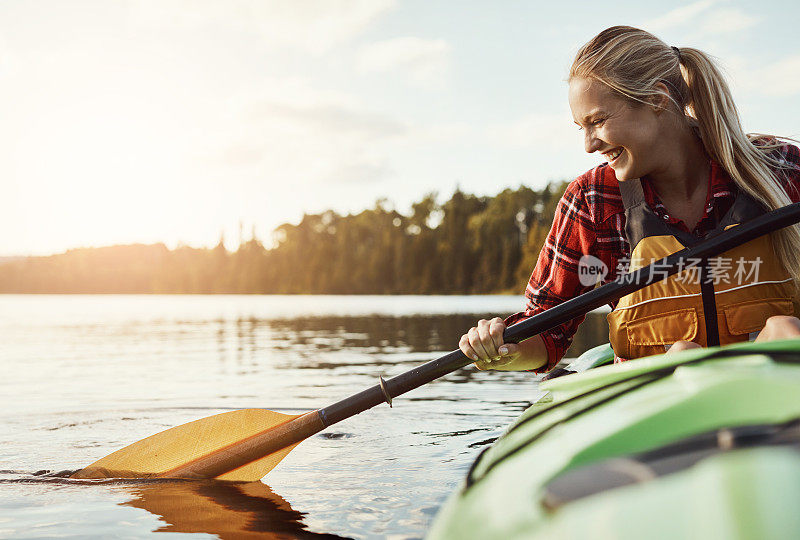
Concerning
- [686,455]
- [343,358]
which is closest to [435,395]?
[343,358]

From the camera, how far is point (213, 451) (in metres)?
3.36

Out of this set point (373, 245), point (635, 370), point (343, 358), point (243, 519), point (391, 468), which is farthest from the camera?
point (373, 245)

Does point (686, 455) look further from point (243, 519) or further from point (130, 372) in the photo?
point (130, 372)

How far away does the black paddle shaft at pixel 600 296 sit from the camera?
7.38 feet

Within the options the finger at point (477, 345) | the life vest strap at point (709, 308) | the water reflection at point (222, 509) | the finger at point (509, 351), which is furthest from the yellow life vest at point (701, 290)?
the water reflection at point (222, 509)

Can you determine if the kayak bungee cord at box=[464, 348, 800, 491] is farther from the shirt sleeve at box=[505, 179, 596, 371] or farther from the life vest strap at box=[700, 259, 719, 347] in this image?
the shirt sleeve at box=[505, 179, 596, 371]

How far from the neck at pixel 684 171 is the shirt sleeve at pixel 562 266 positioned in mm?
266

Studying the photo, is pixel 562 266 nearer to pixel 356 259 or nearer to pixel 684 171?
pixel 684 171

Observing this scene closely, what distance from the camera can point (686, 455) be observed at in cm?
121

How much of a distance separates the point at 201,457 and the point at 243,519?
78 cm

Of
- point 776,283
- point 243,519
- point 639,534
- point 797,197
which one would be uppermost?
point 797,197

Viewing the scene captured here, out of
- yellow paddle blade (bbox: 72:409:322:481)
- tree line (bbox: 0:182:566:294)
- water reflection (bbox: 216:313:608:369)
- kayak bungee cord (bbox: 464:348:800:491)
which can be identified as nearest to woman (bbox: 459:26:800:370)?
kayak bungee cord (bbox: 464:348:800:491)

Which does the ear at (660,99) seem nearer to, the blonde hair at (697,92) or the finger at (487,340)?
the blonde hair at (697,92)

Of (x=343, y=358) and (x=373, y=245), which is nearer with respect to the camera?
(x=343, y=358)
